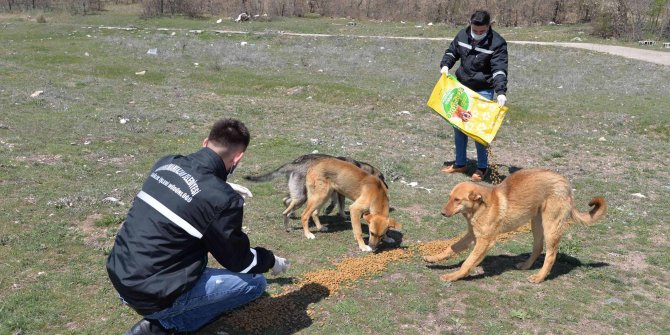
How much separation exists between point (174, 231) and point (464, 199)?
352cm

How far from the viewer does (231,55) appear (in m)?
30.0

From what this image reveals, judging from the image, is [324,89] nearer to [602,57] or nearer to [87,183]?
[87,183]

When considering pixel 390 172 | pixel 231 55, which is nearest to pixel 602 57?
pixel 231 55

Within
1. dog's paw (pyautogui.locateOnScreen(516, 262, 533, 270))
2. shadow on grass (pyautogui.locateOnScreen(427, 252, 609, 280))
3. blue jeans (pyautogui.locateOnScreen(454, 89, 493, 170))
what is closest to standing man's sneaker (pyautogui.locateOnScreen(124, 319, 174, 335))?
shadow on grass (pyautogui.locateOnScreen(427, 252, 609, 280))

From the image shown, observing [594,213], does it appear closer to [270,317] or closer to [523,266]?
[523,266]

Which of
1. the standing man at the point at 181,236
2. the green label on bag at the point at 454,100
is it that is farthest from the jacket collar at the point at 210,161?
A: the green label on bag at the point at 454,100

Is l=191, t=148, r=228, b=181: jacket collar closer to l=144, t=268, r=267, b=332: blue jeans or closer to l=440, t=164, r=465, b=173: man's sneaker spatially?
l=144, t=268, r=267, b=332: blue jeans

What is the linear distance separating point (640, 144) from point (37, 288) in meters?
14.9

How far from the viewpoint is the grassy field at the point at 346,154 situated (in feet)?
20.3

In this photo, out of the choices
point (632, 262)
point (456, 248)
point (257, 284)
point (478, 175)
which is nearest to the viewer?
point (257, 284)

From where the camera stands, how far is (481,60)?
10.8m

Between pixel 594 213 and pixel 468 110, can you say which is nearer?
pixel 594 213

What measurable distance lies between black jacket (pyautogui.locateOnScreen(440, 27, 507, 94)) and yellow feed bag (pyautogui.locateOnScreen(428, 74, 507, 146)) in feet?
1.01

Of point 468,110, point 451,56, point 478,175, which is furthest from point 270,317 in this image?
point 451,56
